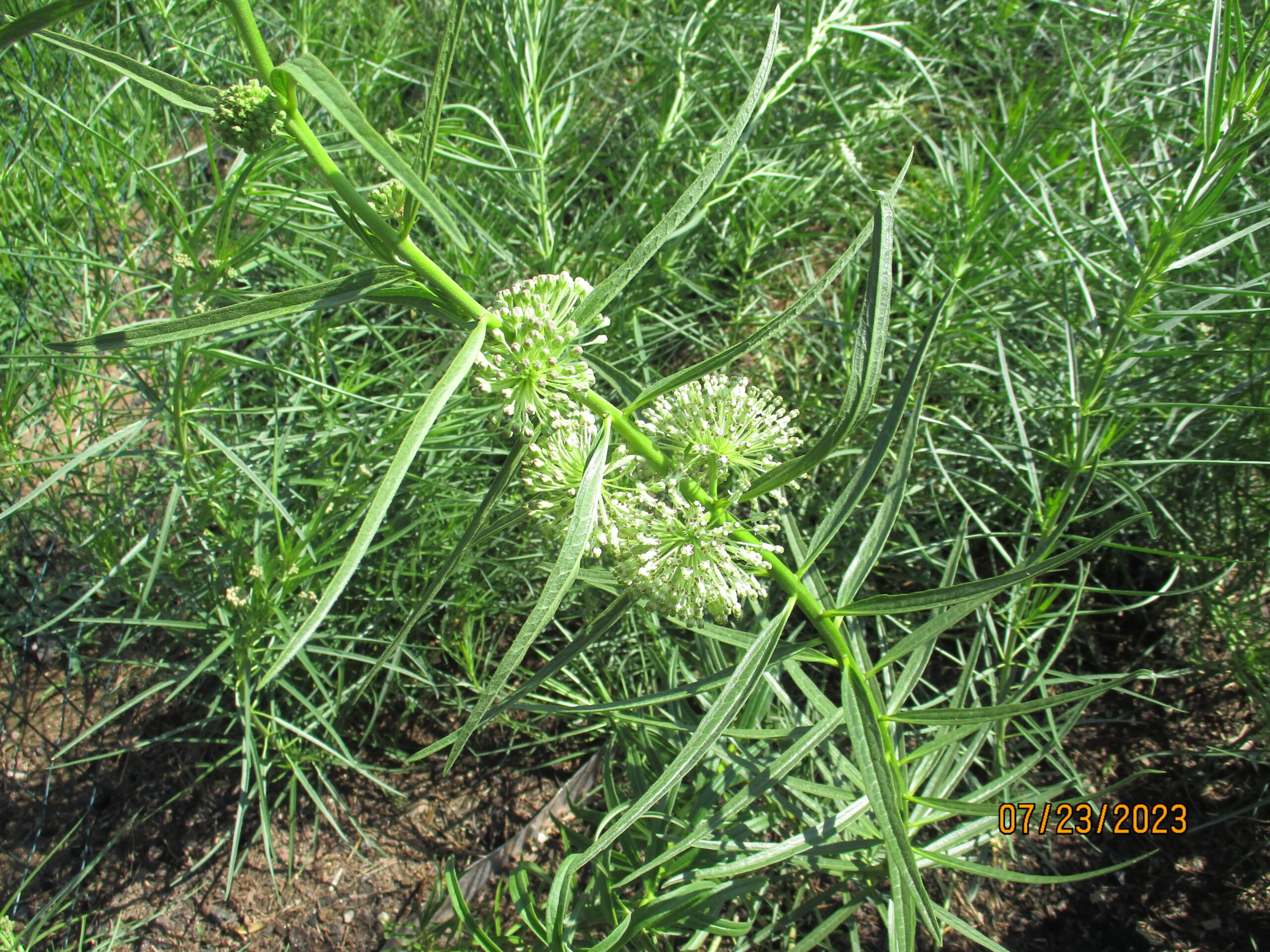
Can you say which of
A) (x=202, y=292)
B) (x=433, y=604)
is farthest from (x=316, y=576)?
(x=202, y=292)

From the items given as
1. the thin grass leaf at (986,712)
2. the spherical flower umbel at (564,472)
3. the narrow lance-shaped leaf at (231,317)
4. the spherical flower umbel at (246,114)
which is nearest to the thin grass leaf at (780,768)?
the thin grass leaf at (986,712)

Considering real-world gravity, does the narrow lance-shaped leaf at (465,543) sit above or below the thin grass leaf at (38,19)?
below

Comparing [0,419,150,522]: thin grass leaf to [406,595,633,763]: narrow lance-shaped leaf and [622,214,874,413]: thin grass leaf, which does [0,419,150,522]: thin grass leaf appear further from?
[622,214,874,413]: thin grass leaf

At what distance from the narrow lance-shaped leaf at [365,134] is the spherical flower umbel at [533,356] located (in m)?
0.32

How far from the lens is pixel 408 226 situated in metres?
1.14

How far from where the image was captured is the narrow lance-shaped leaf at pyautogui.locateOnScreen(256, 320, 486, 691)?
0.89 metres

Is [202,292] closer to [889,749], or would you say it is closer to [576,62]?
[889,749]

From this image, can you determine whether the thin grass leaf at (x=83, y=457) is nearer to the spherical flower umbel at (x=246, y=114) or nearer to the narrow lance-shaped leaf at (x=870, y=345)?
the spherical flower umbel at (x=246, y=114)

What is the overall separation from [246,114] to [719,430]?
2.88 feet

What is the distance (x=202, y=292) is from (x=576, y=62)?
7.52ft

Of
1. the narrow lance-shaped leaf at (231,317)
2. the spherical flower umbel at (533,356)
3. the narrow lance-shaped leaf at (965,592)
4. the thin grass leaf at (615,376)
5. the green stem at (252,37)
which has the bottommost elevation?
the narrow lance-shaped leaf at (965,592)

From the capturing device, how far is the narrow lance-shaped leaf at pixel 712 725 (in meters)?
1.08

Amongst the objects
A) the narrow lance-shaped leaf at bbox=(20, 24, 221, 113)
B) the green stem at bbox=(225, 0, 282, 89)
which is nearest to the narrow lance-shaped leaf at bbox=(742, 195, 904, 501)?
the green stem at bbox=(225, 0, 282, 89)

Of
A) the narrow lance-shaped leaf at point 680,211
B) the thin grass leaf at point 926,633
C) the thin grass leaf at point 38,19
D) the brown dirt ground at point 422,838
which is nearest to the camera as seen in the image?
the thin grass leaf at point 38,19
